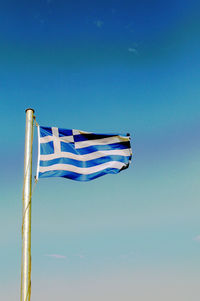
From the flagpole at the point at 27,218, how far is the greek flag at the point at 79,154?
90cm

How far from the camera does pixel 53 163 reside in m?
10.8

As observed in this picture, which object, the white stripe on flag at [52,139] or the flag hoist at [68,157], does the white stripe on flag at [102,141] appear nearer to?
the flag hoist at [68,157]

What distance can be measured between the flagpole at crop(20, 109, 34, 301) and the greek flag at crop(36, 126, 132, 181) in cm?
90


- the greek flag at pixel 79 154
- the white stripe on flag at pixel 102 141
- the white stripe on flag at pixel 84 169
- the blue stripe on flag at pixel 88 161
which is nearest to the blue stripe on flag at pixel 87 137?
the greek flag at pixel 79 154

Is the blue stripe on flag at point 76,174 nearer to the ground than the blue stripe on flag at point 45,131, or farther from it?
nearer to the ground

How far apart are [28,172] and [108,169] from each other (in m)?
4.18

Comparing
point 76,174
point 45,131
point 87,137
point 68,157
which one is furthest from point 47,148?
point 87,137

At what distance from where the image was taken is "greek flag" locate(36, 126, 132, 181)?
10.8 metres

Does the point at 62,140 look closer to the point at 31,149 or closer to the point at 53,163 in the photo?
the point at 53,163

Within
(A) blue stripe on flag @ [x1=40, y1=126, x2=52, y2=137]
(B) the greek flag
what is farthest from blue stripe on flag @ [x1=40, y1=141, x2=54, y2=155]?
(A) blue stripe on flag @ [x1=40, y1=126, x2=52, y2=137]

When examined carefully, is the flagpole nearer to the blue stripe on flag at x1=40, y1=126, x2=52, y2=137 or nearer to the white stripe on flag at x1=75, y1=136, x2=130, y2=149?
the blue stripe on flag at x1=40, y1=126, x2=52, y2=137

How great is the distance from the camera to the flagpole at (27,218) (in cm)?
793

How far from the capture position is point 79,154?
39.5ft

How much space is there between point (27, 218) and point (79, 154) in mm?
4129
